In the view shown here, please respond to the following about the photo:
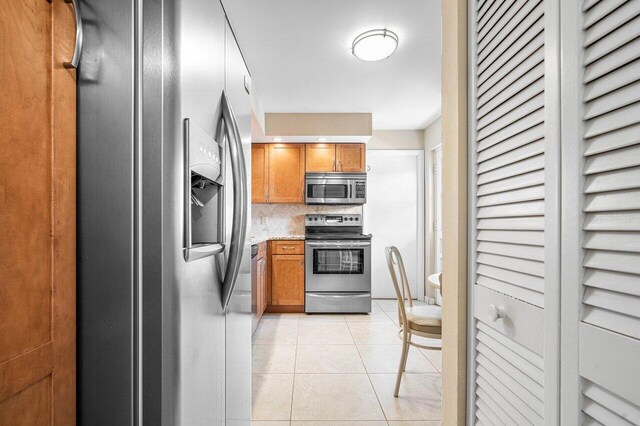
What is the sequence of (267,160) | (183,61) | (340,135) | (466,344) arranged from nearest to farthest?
1. (183,61)
2. (466,344)
3. (340,135)
4. (267,160)

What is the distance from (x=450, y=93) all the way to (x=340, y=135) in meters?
3.29

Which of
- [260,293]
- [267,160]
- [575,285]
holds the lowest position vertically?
[260,293]

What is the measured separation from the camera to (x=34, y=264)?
2.07ft

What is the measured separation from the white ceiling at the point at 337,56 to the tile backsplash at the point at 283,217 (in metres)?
1.40

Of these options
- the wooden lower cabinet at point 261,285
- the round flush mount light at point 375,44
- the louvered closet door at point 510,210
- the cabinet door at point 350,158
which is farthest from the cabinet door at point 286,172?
the louvered closet door at point 510,210

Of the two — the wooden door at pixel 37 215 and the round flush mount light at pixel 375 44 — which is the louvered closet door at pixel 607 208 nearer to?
the wooden door at pixel 37 215

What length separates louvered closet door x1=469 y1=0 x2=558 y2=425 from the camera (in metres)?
0.72

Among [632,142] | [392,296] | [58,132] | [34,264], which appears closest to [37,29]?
[58,132]

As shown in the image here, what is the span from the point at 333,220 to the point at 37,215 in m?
4.29

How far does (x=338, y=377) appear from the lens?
2.54 metres

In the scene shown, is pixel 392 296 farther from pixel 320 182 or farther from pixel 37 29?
pixel 37 29

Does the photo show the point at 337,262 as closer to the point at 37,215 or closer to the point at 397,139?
the point at 397,139

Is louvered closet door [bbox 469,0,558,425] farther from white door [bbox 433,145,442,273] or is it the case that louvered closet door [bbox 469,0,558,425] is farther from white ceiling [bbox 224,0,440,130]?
white door [bbox 433,145,442,273]

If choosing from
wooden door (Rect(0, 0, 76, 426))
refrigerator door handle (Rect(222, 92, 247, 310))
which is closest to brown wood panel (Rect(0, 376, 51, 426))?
wooden door (Rect(0, 0, 76, 426))
